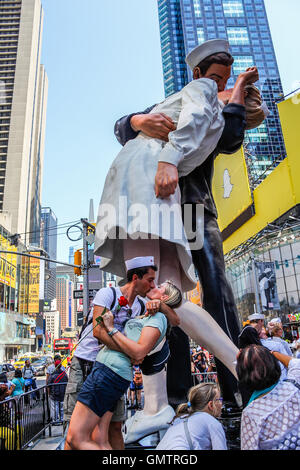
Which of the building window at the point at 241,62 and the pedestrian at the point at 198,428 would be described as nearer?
the pedestrian at the point at 198,428

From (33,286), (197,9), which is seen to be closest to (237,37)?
(197,9)

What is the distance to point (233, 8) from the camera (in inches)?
4094

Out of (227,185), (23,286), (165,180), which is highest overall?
(227,185)

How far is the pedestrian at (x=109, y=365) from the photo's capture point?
1.75 meters

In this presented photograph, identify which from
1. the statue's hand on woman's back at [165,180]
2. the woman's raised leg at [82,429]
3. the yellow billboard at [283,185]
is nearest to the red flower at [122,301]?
the woman's raised leg at [82,429]

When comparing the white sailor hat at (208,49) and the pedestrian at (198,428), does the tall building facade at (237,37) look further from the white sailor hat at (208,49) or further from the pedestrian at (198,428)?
the pedestrian at (198,428)

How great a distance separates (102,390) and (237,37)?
11472 centimetres

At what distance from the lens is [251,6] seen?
104688 millimetres

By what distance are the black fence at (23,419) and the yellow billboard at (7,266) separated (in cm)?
4595

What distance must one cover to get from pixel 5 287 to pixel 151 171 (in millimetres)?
56068

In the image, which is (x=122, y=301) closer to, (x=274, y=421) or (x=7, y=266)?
(x=274, y=421)

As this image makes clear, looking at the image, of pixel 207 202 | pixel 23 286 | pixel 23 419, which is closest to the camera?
pixel 207 202

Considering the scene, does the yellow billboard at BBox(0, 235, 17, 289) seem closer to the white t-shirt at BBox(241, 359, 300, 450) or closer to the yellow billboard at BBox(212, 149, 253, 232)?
the yellow billboard at BBox(212, 149, 253, 232)
